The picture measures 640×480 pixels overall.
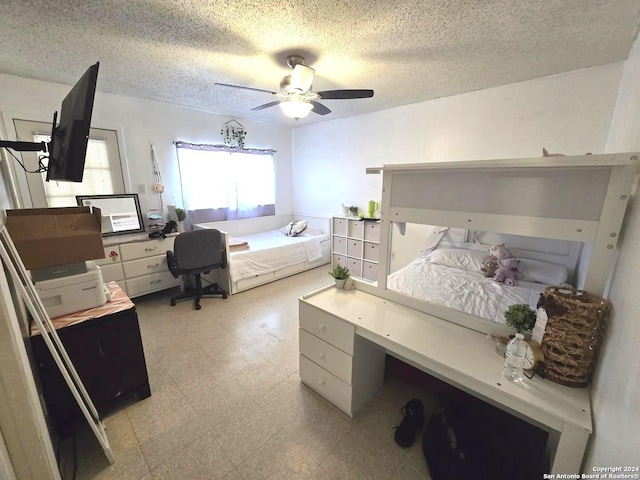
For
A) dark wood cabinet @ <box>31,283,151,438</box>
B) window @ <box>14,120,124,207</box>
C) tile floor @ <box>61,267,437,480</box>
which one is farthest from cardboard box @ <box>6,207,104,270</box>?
window @ <box>14,120,124,207</box>

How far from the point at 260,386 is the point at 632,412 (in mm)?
1802

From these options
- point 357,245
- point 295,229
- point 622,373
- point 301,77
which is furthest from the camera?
point 295,229

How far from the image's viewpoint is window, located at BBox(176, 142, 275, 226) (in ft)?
12.0

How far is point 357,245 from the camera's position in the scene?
378 centimetres

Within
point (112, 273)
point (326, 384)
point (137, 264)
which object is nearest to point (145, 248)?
point (137, 264)

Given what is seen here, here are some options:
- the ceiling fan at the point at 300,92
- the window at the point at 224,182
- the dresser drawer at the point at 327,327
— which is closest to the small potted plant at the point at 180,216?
the window at the point at 224,182

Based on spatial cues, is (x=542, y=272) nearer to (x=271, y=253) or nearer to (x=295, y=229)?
(x=271, y=253)

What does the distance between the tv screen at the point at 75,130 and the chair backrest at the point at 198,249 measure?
1.37 m

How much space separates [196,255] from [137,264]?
72cm

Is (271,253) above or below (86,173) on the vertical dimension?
below

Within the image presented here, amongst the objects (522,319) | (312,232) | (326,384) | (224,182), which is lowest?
(326,384)

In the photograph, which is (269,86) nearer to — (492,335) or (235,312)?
(235,312)

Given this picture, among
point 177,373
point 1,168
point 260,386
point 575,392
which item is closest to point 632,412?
point 575,392

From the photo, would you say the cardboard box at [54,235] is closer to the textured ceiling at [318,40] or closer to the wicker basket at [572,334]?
the textured ceiling at [318,40]
